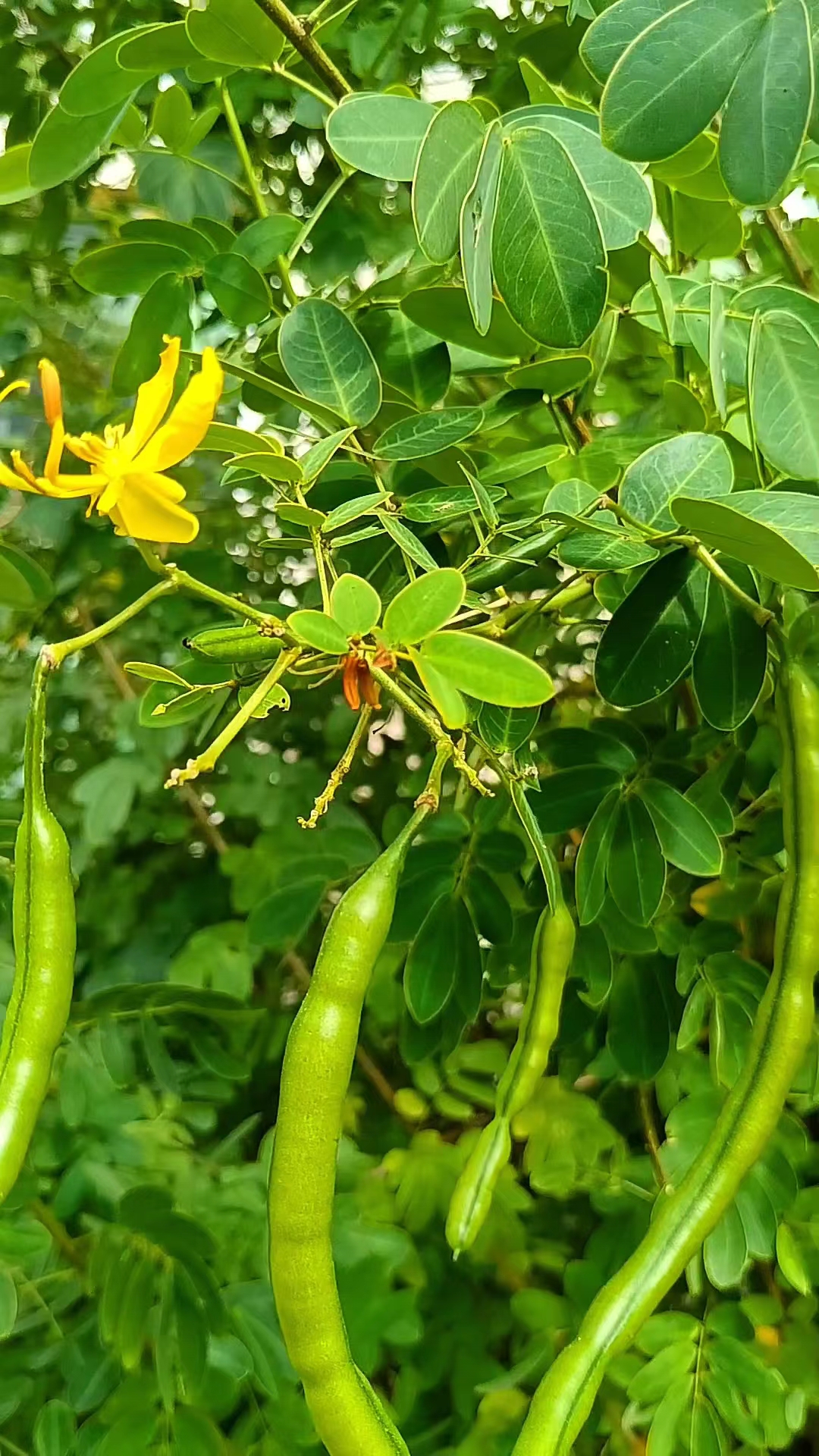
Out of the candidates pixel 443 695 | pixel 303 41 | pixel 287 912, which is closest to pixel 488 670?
pixel 443 695

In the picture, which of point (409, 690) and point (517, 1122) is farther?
point (517, 1122)

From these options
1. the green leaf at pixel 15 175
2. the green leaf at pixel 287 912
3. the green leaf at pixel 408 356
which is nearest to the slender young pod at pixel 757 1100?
the green leaf at pixel 408 356

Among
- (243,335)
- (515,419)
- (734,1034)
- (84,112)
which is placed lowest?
(734,1034)

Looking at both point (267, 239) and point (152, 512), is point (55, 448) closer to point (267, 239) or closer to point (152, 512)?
point (152, 512)

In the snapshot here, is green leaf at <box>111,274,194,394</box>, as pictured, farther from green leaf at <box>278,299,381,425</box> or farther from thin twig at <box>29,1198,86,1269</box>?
thin twig at <box>29,1198,86,1269</box>

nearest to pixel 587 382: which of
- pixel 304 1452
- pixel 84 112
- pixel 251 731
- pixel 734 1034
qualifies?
pixel 84 112

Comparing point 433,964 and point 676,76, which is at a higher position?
point 676,76

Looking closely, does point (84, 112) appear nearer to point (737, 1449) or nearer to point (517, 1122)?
point (517, 1122)
